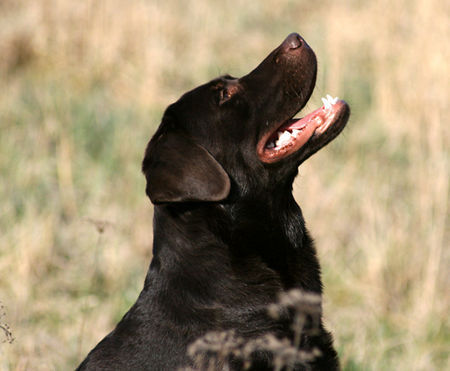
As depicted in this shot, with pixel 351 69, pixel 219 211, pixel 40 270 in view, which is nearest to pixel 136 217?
pixel 40 270

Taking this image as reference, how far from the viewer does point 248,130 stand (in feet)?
10.6

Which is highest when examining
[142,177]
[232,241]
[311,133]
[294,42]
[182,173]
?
[142,177]

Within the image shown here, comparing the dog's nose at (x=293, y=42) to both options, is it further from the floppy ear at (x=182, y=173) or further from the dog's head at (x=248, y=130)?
the floppy ear at (x=182, y=173)

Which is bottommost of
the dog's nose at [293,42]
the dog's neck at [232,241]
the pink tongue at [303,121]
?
the dog's neck at [232,241]

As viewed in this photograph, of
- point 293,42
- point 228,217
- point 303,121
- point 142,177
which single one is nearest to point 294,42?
point 293,42

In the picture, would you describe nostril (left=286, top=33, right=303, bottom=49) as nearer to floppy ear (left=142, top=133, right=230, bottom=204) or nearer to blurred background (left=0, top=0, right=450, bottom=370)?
floppy ear (left=142, top=133, right=230, bottom=204)

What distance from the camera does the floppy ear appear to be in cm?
278

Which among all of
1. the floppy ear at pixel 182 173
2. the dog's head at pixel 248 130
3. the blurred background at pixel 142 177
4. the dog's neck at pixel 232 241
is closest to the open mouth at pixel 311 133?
the dog's head at pixel 248 130

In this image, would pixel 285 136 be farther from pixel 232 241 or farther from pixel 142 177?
pixel 142 177

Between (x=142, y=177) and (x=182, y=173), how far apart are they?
10.4 ft

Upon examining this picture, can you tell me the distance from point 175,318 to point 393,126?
4.18 meters

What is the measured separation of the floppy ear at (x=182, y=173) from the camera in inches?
109

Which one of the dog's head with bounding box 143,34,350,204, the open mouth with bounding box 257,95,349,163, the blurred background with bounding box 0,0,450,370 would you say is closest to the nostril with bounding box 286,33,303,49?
the dog's head with bounding box 143,34,350,204

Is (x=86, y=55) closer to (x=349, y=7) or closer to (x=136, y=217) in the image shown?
(x=136, y=217)
